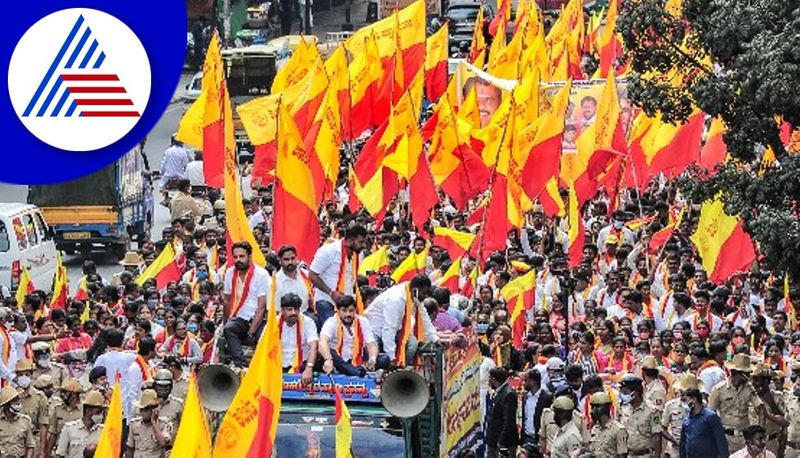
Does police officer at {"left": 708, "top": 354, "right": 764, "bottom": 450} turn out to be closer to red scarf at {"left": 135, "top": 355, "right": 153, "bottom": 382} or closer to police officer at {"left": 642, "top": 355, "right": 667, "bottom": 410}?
police officer at {"left": 642, "top": 355, "right": 667, "bottom": 410}

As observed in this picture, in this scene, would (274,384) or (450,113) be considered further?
(450,113)

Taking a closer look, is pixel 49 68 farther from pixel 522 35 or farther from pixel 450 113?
pixel 522 35

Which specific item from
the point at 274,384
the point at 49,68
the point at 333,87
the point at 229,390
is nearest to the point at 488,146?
the point at 333,87

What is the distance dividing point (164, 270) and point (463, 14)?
3886cm

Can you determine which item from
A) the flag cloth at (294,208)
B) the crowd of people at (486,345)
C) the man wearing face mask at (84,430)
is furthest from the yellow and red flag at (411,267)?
the man wearing face mask at (84,430)

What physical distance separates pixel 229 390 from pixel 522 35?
22.3 meters

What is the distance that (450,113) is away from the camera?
22172 mm

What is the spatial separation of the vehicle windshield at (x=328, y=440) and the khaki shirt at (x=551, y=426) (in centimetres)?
249

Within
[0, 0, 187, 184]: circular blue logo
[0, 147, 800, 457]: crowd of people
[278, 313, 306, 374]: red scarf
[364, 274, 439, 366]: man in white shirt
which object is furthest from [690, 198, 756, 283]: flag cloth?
[0, 0, 187, 184]: circular blue logo

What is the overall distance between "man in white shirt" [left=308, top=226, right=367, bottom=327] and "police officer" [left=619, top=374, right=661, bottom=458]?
211cm

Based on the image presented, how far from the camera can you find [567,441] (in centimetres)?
1198

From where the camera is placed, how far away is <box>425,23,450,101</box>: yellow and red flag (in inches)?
1180

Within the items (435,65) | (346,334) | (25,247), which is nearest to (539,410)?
(346,334)

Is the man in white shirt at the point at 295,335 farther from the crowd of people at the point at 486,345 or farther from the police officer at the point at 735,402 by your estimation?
the police officer at the point at 735,402
